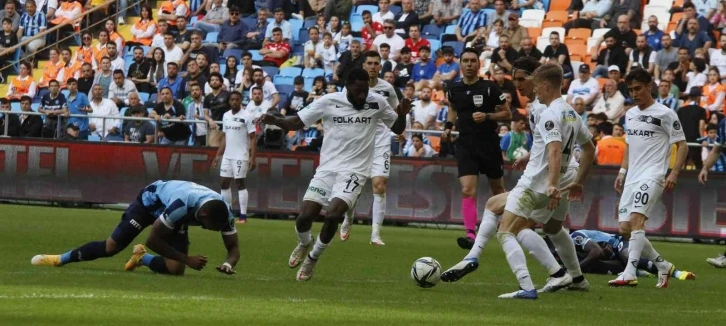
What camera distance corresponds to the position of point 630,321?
1076cm

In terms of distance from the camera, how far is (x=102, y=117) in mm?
29500

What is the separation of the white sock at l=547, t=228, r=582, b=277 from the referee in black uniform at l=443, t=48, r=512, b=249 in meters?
5.83

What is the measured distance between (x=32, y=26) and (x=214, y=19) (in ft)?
20.3

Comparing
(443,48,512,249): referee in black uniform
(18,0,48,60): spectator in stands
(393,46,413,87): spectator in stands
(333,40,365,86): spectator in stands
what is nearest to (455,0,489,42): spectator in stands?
(393,46,413,87): spectator in stands

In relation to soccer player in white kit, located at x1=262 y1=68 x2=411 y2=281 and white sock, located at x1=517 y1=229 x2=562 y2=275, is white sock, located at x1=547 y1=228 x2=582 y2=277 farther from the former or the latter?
soccer player in white kit, located at x1=262 y1=68 x2=411 y2=281

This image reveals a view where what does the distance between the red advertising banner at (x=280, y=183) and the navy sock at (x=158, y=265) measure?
1250 cm

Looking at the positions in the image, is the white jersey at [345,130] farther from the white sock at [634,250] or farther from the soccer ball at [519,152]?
the soccer ball at [519,152]

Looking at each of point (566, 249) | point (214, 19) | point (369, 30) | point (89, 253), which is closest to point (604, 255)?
point (566, 249)

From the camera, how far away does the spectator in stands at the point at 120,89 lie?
32281 millimetres

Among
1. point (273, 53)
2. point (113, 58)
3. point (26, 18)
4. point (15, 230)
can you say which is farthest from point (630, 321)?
point (26, 18)

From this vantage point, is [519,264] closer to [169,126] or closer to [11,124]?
[169,126]

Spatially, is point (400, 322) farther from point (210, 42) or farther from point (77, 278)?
point (210, 42)

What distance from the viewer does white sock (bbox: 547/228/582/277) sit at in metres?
13.2

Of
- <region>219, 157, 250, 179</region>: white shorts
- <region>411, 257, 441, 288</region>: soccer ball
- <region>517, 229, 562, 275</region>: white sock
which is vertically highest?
<region>219, 157, 250, 179</region>: white shorts
